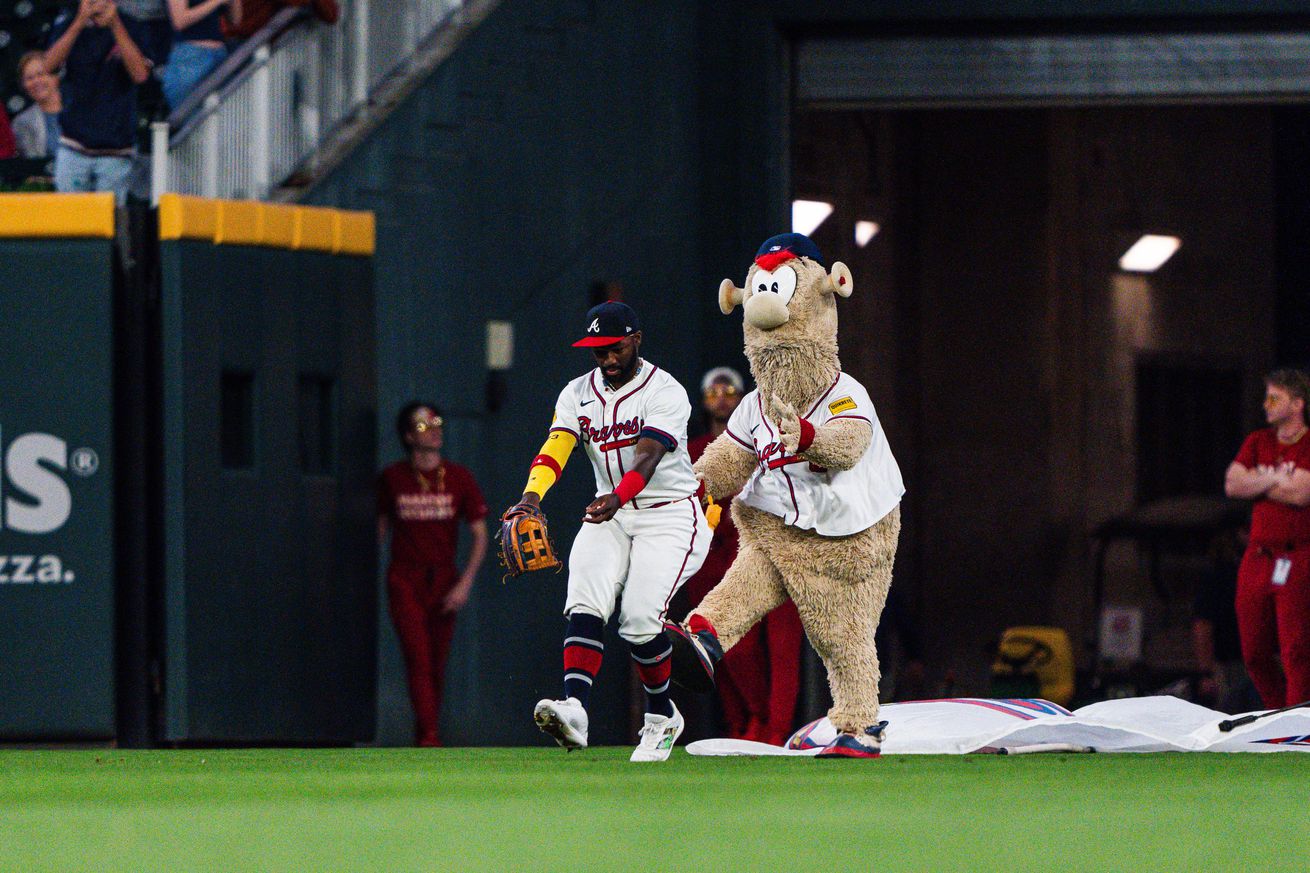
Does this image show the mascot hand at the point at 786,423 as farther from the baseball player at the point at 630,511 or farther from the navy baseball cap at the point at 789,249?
the navy baseball cap at the point at 789,249

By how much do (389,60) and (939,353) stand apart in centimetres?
1207

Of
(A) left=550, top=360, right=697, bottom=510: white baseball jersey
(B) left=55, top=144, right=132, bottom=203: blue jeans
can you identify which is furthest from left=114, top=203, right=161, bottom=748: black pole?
(A) left=550, top=360, right=697, bottom=510: white baseball jersey

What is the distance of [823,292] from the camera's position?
8.58 m

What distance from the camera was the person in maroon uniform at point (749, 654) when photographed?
11.1 metres

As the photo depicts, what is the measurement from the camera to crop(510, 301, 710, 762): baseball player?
27.8 feet

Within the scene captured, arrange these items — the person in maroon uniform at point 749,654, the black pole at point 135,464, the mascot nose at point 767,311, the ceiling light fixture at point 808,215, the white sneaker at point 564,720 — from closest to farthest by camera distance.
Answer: the white sneaker at point 564,720 < the mascot nose at point 767,311 < the person in maroon uniform at point 749,654 < the black pole at point 135,464 < the ceiling light fixture at point 808,215

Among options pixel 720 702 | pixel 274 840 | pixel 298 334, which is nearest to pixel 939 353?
pixel 720 702

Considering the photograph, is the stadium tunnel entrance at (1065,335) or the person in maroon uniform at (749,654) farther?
the stadium tunnel entrance at (1065,335)

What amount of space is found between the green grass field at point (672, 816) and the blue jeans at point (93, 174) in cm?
472

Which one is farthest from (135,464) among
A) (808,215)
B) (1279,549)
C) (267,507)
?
(808,215)

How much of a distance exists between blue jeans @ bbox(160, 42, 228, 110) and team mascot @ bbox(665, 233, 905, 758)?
5659 millimetres

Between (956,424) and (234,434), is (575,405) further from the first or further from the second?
(956,424)

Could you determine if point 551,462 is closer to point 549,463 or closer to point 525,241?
point 549,463

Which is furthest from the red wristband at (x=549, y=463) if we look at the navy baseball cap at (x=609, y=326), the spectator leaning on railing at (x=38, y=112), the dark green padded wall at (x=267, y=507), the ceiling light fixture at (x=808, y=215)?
the ceiling light fixture at (x=808, y=215)
